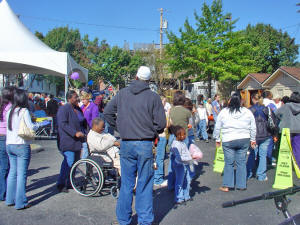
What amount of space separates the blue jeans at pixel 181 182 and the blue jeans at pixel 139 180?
1.13 metres

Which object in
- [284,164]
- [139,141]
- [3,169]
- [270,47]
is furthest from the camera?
[270,47]

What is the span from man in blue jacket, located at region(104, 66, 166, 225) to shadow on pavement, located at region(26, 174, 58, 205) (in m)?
1.89

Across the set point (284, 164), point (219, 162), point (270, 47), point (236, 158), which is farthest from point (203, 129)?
point (270, 47)

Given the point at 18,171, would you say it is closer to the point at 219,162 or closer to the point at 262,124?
the point at 219,162

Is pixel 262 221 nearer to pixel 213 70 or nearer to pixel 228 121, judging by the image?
pixel 228 121

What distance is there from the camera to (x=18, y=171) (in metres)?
4.27

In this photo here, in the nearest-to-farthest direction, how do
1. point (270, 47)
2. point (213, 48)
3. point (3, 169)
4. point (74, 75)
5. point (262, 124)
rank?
point (3, 169)
point (262, 124)
point (74, 75)
point (213, 48)
point (270, 47)

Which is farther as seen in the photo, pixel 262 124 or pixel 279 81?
pixel 279 81

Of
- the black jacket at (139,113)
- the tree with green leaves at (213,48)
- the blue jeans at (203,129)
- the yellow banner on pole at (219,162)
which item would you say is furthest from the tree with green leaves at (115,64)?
the black jacket at (139,113)

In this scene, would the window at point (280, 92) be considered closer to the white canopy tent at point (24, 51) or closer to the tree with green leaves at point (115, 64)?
the tree with green leaves at point (115, 64)

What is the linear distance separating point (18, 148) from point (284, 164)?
15.6 ft

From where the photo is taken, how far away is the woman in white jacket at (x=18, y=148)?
424 centimetres

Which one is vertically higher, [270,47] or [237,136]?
[270,47]

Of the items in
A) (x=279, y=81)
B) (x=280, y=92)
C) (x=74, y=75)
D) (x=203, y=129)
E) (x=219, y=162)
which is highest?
(x=279, y=81)
